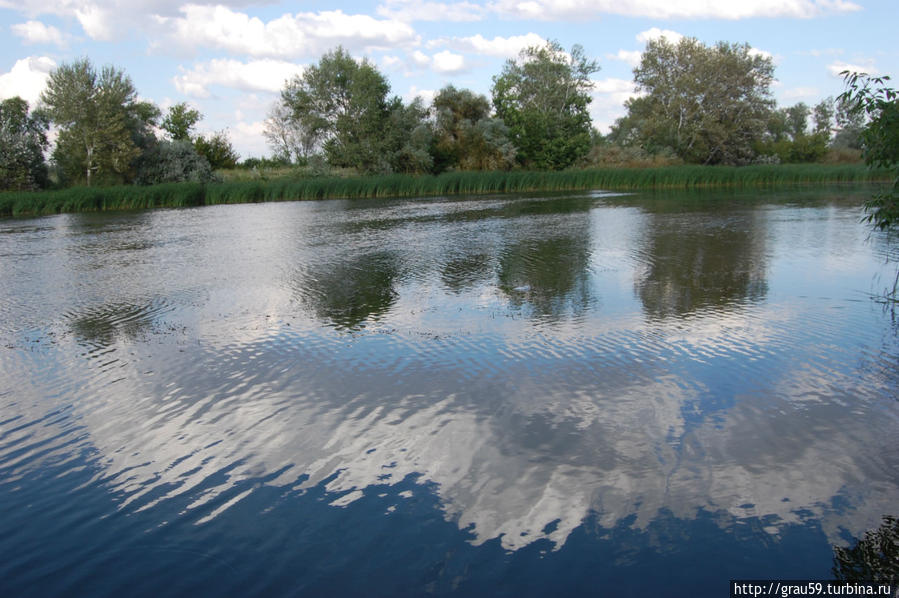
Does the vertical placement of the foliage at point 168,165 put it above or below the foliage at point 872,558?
above

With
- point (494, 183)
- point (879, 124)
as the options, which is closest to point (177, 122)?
point (494, 183)

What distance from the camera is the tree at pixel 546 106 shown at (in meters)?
59.0

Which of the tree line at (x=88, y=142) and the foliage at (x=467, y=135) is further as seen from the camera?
the foliage at (x=467, y=135)

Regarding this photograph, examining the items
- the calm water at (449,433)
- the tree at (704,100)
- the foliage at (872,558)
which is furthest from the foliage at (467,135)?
the foliage at (872,558)

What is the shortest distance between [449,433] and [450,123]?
53.3 metres

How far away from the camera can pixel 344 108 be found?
182ft

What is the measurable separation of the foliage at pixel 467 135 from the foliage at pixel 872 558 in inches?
2054

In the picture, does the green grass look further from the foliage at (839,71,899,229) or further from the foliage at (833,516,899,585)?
the foliage at (833,516,899,585)

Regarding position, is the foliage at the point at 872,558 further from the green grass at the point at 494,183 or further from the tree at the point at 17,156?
the tree at the point at 17,156

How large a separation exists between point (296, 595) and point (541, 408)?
9.29ft

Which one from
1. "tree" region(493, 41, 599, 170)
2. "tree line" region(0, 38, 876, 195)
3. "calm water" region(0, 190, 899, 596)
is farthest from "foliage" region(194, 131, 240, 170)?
"calm water" region(0, 190, 899, 596)

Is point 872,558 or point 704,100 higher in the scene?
point 704,100

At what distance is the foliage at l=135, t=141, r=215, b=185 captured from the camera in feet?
159

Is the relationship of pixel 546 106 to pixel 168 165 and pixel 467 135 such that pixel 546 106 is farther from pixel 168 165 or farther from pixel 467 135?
pixel 168 165
